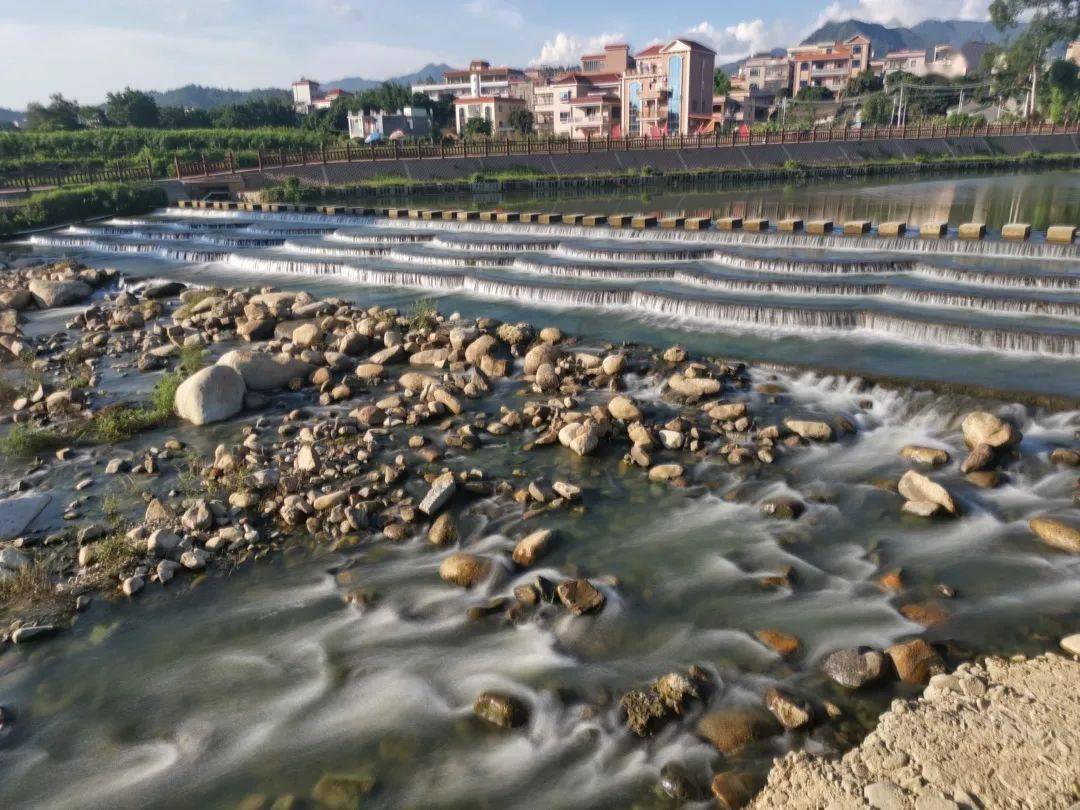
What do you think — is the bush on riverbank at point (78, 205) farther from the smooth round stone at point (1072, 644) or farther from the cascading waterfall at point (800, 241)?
the smooth round stone at point (1072, 644)

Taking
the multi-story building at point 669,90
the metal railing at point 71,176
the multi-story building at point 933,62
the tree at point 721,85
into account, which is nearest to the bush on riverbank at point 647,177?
the metal railing at point 71,176

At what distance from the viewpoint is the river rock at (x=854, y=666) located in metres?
5.24

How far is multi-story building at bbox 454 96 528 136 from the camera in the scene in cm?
9388

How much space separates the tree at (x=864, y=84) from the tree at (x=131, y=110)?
86.8 meters

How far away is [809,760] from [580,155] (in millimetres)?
48947

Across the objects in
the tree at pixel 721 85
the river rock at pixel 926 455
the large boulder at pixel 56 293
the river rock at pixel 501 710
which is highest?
the tree at pixel 721 85

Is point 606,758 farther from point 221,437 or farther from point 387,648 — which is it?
point 221,437

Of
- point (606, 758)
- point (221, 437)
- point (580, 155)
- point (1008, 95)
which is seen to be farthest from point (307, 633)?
point (1008, 95)

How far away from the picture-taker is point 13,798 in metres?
4.86

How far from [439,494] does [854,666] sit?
166 inches

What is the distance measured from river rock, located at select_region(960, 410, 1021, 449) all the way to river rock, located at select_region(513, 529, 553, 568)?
5.18m

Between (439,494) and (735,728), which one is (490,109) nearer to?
(439,494)

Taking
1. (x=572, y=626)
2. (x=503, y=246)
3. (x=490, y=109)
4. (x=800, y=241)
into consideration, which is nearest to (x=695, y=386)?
(x=572, y=626)

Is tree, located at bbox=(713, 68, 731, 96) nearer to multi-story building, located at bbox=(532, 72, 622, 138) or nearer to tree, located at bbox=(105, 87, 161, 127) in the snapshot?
multi-story building, located at bbox=(532, 72, 622, 138)
